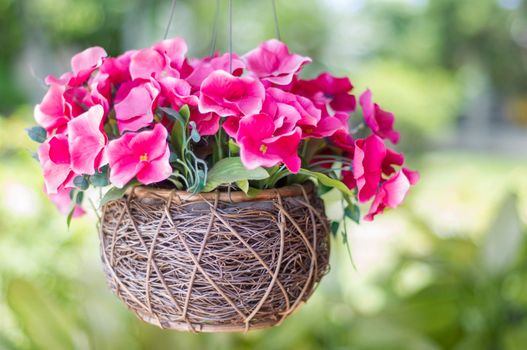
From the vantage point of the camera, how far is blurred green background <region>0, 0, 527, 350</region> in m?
1.46

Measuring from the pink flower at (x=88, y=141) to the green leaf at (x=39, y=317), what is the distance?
2.57ft

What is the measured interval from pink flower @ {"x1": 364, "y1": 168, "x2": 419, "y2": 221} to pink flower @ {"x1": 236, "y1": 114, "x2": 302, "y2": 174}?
140 mm

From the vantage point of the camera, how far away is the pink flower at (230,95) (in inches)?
23.6

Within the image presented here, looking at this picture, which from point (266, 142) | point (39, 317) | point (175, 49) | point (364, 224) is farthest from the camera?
point (364, 224)

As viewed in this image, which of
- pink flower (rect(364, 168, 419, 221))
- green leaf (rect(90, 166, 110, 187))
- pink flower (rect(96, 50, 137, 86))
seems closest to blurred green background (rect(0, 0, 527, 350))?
pink flower (rect(96, 50, 137, 86))

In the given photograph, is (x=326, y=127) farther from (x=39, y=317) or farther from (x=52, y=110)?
(x=39, y=317)

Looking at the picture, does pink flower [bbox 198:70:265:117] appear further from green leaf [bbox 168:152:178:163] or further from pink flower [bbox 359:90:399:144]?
pink flower [bbox 359:90:399:144]

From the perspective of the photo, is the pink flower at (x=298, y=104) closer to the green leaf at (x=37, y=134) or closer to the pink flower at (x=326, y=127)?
the pink flower at (x=326, y=127)

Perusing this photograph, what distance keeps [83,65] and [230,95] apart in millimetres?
211

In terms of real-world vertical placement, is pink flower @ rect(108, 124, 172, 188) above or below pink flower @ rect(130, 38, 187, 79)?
below

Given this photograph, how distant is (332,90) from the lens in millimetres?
774

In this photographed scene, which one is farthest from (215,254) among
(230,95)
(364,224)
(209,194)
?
(364,224)

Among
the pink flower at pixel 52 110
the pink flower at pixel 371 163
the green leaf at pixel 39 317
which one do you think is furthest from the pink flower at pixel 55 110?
the green leaf at pixel 39 317

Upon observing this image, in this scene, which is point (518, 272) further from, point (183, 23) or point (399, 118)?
point (183, 23)
